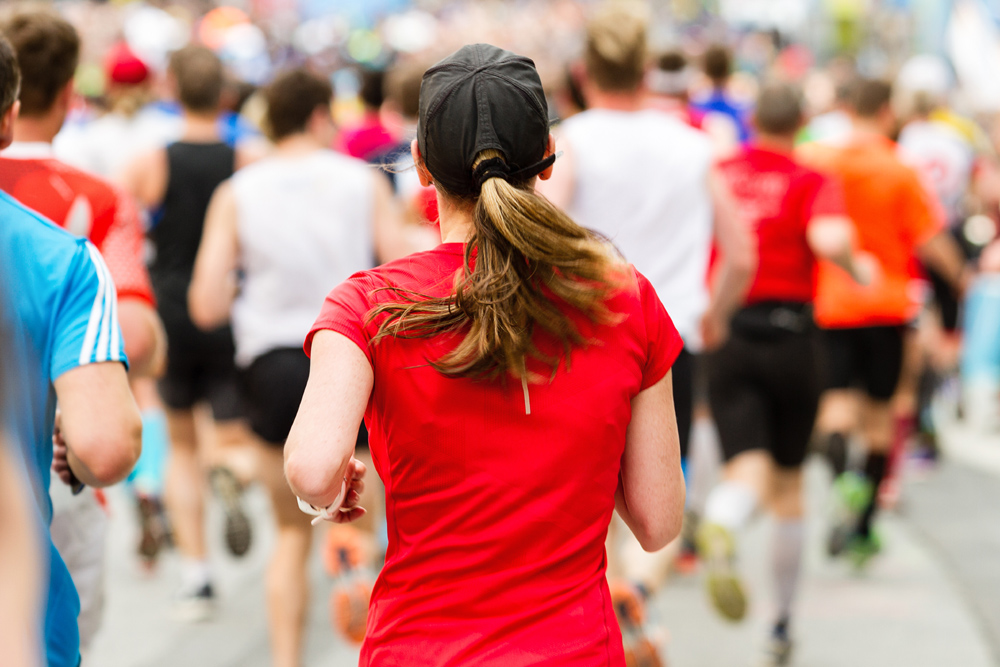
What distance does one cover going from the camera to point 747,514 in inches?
186

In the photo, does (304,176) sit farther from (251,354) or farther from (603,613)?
(603,613)

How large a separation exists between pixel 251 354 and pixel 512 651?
2862 mm

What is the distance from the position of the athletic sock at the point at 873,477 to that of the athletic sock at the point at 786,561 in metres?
1.51

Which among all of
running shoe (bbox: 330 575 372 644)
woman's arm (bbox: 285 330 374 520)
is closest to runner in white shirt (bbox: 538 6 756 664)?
running shoe (bbox: 330 575 372 644)

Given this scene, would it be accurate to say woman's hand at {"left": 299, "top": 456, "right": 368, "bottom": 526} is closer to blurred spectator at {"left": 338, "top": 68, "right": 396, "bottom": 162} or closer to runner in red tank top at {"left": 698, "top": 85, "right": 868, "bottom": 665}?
runner in red tank top at {"left": 698, "top": 85, "right": 868, "bottom": 665}

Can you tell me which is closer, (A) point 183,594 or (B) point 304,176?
(B) point 304,176

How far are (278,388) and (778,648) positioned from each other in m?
2.32

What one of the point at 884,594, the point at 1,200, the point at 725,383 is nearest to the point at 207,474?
the point at 725,383

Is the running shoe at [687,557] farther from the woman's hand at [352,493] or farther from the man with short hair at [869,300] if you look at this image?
the woman's hand at [352,493]

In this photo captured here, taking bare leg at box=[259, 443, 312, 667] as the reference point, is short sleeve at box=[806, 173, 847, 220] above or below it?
above

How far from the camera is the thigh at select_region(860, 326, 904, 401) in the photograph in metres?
6.34

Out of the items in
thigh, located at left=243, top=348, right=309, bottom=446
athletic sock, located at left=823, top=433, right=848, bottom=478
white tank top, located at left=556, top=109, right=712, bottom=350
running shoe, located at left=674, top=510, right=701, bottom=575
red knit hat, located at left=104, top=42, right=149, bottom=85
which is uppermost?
white tank top, located at left=556, top=109, right=712, bottom=350

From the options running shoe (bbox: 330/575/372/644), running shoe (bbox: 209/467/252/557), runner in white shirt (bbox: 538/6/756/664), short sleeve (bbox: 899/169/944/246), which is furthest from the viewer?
short sleeve (bbox: 899/169/944/246)

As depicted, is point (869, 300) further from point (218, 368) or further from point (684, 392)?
point (218, 368)
